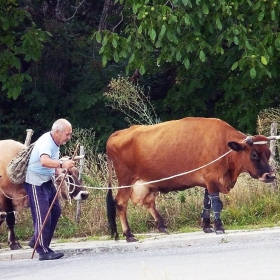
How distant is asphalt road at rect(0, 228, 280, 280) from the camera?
10.6 m

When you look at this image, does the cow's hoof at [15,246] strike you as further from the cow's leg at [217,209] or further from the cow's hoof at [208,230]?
the cow's leg at [217,209]

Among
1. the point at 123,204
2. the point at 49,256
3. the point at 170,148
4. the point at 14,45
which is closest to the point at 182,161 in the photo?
Result: the point at 170,148

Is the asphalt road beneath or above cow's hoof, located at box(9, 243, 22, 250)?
beneath

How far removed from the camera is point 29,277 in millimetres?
11695

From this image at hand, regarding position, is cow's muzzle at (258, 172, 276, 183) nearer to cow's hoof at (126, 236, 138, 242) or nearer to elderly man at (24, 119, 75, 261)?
cow's hoof at (126, 236, 138, 242)

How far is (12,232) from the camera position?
15.1 metres

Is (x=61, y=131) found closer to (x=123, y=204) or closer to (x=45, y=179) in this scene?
(x=45, y=179)

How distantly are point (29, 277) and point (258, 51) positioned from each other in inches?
317

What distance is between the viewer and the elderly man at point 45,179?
13375 millimetres

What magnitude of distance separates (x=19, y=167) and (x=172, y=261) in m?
3.13

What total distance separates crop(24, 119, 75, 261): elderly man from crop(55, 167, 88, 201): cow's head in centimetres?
63

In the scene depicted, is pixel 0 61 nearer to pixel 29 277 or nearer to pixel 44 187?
pixel 44 187

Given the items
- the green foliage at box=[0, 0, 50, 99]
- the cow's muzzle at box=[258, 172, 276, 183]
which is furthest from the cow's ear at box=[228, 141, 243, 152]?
the green foliage at box=[0, 0, 50, 99]

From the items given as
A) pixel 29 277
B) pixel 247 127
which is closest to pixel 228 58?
pixel 247 127
